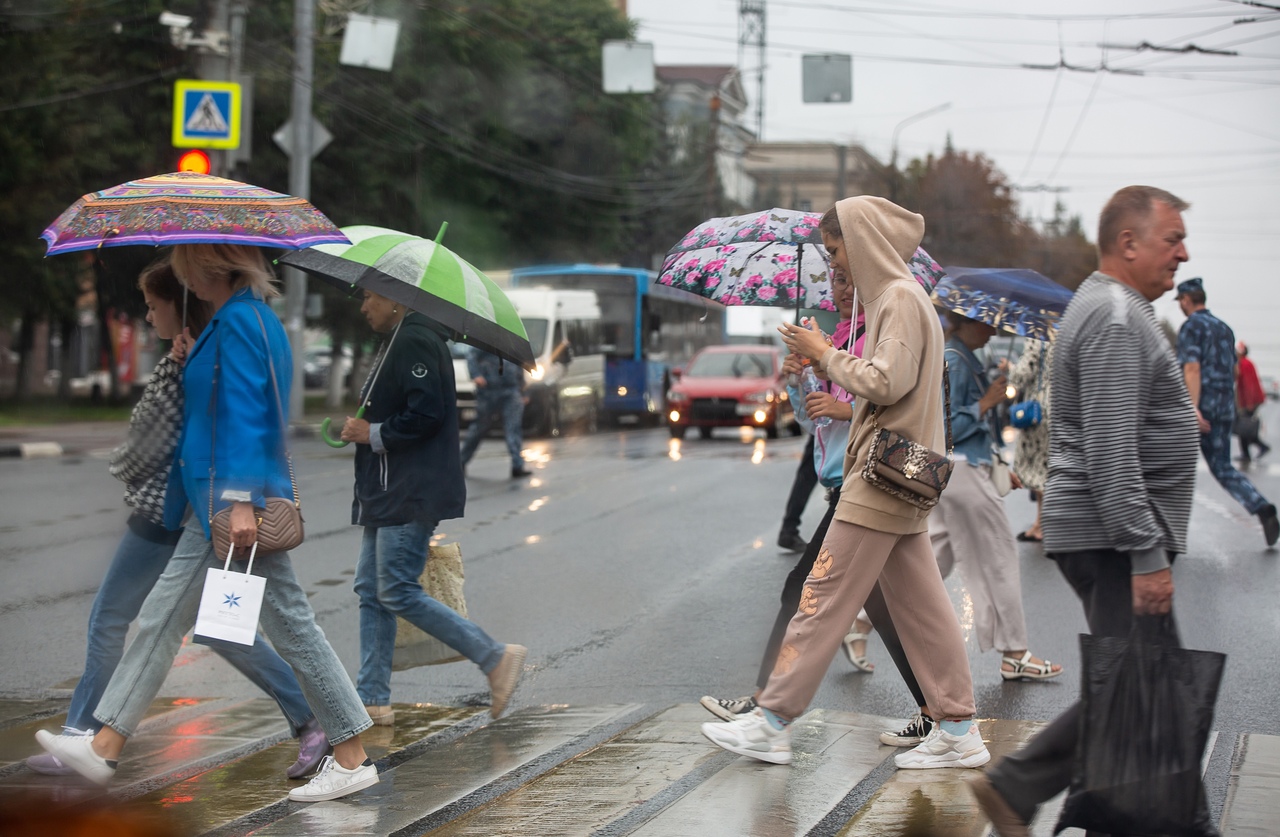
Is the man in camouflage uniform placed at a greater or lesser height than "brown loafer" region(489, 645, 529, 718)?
greater

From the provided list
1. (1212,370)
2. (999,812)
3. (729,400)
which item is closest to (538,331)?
(729,400)

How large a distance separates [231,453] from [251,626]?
0.52m

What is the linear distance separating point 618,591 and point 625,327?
2022 centimetres

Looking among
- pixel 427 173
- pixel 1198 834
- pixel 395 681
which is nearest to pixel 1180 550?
pixel 1198 834

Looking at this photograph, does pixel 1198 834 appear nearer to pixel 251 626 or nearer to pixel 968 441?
pixel 251 626

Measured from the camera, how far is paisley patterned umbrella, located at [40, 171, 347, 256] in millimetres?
4484

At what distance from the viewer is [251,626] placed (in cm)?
431

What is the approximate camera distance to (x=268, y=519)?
4.43 meters

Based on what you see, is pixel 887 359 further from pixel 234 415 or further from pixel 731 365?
pixel 731 365

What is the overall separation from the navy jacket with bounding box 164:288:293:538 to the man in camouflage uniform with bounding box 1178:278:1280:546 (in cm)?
720

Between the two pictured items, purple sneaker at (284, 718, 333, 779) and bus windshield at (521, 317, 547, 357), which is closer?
purple sneaker at (284, 718, 333, 779)

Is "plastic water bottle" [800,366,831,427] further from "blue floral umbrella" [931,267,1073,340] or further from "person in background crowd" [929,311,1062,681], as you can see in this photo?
"person in background crowd" [929,311,1062,681]

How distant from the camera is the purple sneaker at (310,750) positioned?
189 inches

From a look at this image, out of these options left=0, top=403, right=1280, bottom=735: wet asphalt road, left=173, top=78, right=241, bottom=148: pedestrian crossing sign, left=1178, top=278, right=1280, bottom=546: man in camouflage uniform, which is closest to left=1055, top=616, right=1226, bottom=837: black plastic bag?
left=0, top=403, right=1280, bottom=735: wet asphalt road
